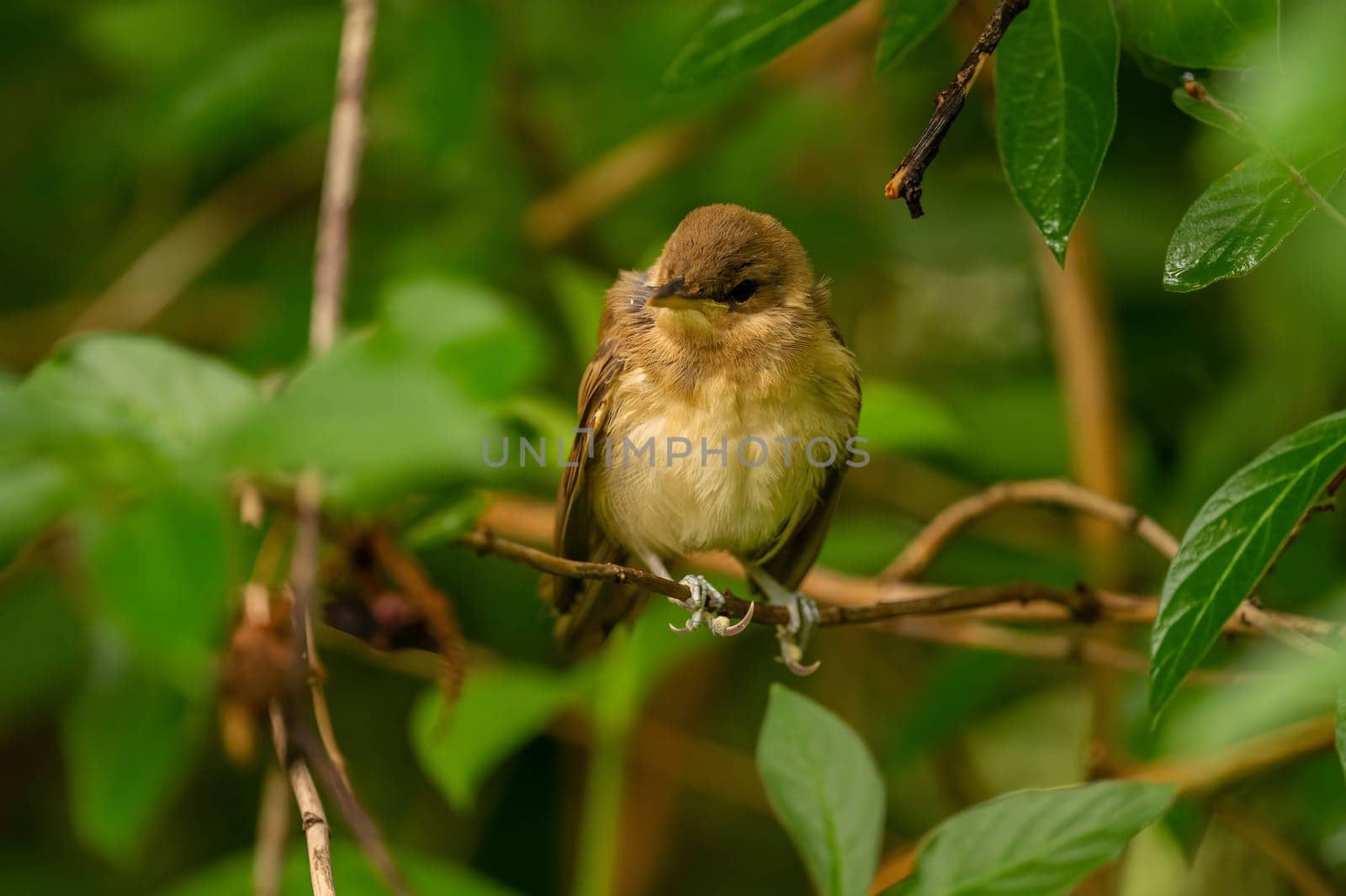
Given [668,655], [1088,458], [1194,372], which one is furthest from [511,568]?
[1194,372]

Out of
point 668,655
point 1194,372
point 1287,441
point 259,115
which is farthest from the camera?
point 259,115

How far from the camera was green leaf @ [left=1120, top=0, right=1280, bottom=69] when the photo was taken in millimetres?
1364

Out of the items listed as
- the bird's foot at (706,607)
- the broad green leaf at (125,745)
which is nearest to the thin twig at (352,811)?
the bird's foot at (706,607)

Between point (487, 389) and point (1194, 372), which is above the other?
point (487, 389)

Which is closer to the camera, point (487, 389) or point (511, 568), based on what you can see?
point (487, 389)

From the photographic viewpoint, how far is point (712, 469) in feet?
7.11

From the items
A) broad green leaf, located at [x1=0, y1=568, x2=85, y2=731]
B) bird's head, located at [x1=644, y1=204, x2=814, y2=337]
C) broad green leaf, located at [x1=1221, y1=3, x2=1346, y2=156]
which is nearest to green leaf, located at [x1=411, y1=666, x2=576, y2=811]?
bird's head, located at [x1=644, y1=204, x2=814, y2=337]

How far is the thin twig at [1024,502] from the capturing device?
6.56ft

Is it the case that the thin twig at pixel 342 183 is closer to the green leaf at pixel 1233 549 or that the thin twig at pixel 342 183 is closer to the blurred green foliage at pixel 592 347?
the blurred green foliage at pixel 592 347

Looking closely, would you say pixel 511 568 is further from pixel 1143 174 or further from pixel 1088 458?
pixel 1143 174

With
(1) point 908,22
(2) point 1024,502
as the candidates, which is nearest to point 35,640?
(2) point 1024,502

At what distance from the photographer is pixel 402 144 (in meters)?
3.67

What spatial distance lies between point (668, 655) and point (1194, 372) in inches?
62.9

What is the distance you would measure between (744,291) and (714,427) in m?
0.26
